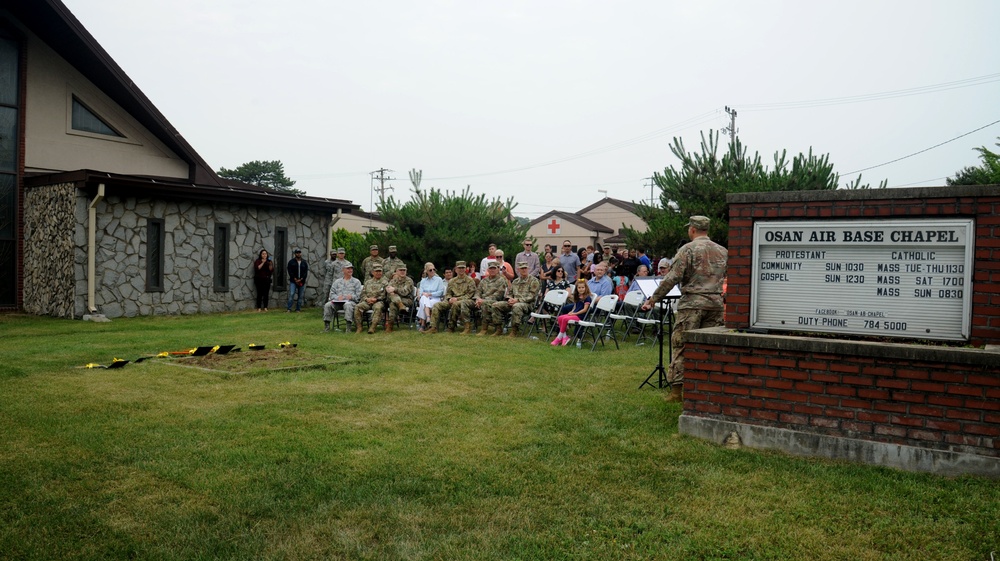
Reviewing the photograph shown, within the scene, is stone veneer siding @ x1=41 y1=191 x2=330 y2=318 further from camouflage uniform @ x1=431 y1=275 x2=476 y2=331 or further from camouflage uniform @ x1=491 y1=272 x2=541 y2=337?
camouflage uniform @ x1=491 y1=272 x2=541 y2=337

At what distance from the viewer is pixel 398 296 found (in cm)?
1485

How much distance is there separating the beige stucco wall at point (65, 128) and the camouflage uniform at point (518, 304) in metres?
12.2

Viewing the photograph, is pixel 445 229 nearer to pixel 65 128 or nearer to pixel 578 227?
pixel 65 128

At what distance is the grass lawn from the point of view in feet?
12.5

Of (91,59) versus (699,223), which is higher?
(91,59)

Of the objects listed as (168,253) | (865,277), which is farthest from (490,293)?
(865,277)

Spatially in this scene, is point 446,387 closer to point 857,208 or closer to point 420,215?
point 857,208

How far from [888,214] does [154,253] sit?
1637cm

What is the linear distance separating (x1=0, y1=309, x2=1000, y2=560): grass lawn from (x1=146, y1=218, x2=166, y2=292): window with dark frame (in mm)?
9677

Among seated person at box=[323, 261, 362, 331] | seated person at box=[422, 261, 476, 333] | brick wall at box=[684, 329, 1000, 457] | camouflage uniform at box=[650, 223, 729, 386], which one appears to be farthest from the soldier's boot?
seated person at box=[323, 261, 362, 331]

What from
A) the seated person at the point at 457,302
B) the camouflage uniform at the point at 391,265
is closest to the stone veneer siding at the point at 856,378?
the seated person at the point at 457,302

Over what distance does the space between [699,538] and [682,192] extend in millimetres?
16948

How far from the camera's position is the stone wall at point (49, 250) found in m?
16.3

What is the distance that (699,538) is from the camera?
12.7ft
